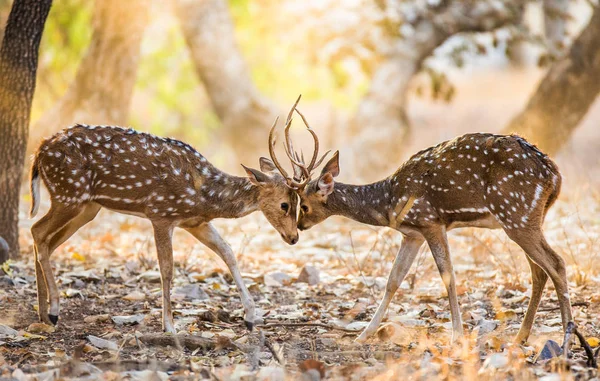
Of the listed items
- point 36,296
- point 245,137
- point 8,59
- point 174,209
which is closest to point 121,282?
point 36,296

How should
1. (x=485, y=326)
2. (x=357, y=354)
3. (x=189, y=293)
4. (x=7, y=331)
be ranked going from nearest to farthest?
(x=357, y=354) → (x=7, y=331) → (x=485, y=326) → (x=189, y=293)

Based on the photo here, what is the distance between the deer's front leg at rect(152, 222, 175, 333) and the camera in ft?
21.8

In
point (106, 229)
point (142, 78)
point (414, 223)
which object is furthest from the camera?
point (142, 78)

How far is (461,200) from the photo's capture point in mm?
6605

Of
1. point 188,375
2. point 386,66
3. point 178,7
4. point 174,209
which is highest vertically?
point 178,7

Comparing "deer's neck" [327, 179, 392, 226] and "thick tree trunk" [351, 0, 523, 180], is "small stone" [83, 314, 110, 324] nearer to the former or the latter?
"deer's neck" [327, 179, 392, 226]

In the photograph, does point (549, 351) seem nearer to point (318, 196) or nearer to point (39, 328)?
point (318, 196)

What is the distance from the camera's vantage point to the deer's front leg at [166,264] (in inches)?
262

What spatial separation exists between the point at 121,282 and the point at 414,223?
319 centimetres

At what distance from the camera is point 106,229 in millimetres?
11562

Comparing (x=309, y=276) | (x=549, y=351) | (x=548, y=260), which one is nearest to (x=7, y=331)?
(x=309, y=276)

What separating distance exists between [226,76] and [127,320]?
1185 cm

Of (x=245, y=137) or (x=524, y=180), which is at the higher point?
(x=245, y=137)

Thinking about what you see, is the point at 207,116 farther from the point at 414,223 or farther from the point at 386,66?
the point at 414,223
